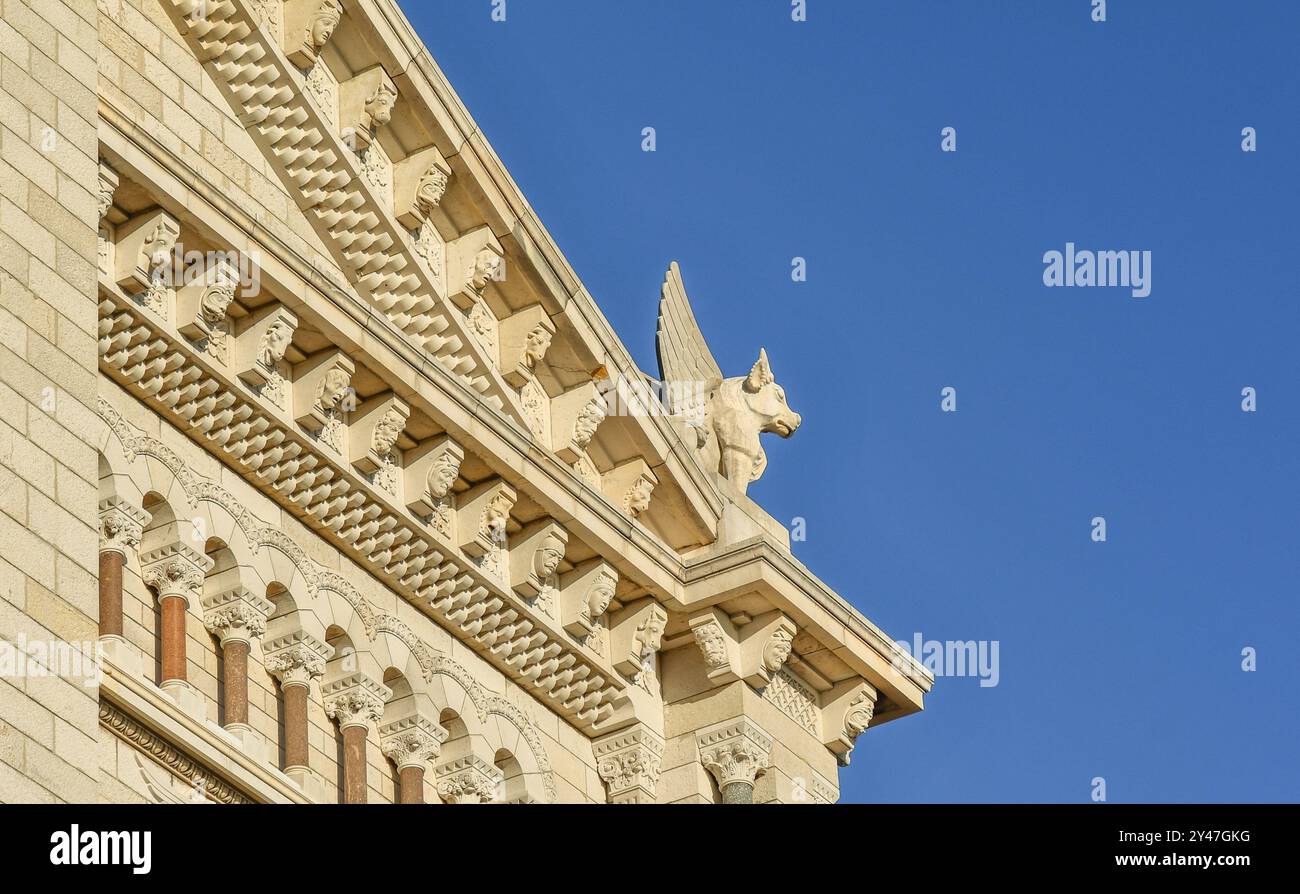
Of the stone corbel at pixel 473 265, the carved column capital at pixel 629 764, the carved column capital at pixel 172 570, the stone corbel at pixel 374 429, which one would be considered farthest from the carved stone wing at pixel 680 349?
the carved column capital at pixel 172 570

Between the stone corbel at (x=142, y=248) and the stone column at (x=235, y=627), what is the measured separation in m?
2.29

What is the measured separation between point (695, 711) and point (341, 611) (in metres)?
4.22

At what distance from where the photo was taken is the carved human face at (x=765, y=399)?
28844 mm

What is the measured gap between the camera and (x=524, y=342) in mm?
27031

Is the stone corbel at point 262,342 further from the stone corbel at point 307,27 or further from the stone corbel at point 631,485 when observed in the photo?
the stone corbel at point 631,485

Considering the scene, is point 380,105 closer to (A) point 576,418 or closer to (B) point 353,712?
(A) point 576,418

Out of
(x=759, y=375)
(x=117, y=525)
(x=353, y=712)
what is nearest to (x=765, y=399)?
(x=759, y=375)

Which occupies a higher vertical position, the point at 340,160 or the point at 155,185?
the point at 340,160

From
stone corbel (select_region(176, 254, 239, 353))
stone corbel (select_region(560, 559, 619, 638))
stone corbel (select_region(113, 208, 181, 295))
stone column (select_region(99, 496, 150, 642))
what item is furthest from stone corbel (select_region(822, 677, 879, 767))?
stone corbel (select_region(113, 208, 181, 295))

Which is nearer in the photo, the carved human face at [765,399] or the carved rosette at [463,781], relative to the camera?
the carved rosette at [463,781]

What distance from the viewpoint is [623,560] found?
26.5 metres
